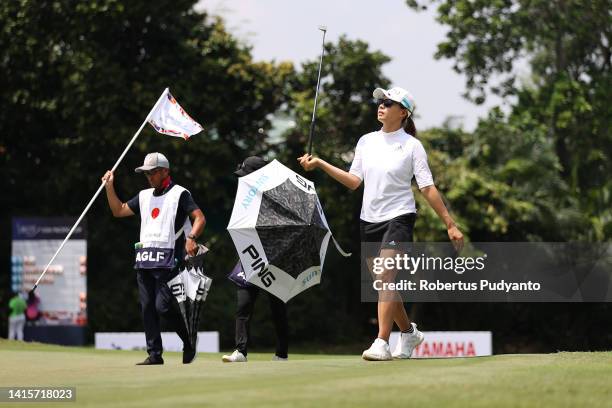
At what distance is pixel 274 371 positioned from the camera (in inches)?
349

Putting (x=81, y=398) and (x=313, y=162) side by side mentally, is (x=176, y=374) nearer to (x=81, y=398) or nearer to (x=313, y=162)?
(x=81, y=398)

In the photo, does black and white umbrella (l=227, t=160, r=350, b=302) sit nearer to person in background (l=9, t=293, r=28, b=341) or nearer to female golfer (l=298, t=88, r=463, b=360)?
female golfer (l=298, t=88, r=463, b=360)

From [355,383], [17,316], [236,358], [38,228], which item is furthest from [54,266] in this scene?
[355,383]

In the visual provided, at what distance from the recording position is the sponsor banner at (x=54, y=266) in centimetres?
2814

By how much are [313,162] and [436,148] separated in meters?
24.6

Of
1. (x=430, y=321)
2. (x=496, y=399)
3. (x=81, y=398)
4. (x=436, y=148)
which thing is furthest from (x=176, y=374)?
(x=430, y=321)

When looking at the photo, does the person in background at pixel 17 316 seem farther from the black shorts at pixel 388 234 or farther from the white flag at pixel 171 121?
the black shorts at pixel 388 234

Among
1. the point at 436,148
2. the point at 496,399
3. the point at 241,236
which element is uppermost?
the point at 436,148

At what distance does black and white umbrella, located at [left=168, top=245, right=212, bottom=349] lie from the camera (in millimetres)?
10828

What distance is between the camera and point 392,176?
9586 millimetres

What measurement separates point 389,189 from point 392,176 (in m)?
0.11

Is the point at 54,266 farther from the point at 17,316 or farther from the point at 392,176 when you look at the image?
the point at 392,176

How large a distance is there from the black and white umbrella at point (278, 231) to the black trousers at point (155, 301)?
71 centimetres

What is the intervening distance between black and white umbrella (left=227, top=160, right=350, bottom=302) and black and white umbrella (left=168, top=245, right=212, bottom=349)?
452 mm
